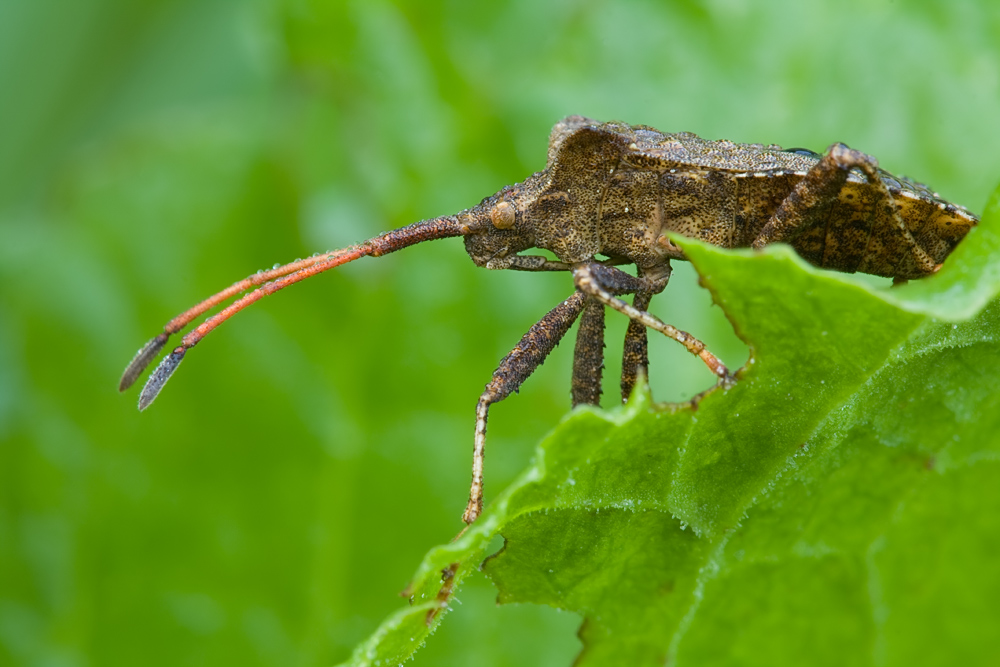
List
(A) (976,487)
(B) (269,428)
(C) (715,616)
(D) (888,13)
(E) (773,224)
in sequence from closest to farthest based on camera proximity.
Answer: (A) (976,487), (C) (715,616), (E) (773,224), (B) (269,428), (D) (888,13)

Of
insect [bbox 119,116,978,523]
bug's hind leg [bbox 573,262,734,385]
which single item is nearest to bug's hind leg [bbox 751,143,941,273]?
insect [bbox 119,116,978,523]

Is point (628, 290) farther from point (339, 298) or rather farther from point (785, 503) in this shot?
point (785, 503)

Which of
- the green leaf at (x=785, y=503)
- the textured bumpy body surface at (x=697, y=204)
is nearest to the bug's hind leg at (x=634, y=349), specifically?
the textured bumpy body surface at (x=697, y=204)

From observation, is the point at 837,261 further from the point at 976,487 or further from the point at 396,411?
the point at 396,411

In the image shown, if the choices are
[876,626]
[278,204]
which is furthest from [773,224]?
[278,204]

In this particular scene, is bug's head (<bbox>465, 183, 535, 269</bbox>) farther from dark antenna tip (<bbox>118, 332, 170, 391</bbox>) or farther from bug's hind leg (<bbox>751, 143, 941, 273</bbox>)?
dark antenna tip (<bbox>118, 332, 170, 391</bbox>)

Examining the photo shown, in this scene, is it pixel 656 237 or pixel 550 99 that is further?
pixel 550 99
